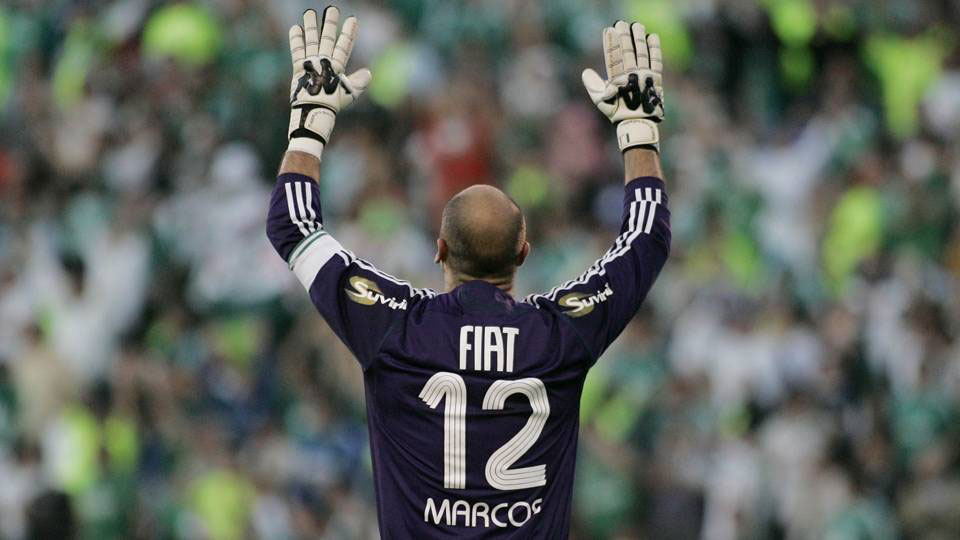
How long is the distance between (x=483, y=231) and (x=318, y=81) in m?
0.71

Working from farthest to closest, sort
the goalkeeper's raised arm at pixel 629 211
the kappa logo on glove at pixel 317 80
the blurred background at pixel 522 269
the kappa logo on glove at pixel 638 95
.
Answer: the blurred background at pixel 522 269 → the kappa logo on glove at pixel 638 95 → the kappa logo on glove at pixel 317 80 → the goalkeeper's raised arm at pixel 629 211

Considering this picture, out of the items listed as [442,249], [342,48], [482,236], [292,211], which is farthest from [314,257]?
[342,48]

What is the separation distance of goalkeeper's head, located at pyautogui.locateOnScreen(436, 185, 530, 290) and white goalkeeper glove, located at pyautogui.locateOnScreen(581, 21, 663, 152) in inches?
21.3

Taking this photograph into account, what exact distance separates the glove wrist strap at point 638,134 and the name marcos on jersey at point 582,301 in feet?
1.69

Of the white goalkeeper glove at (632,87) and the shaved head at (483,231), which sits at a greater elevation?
the white goalkeeper glove at (632,87)

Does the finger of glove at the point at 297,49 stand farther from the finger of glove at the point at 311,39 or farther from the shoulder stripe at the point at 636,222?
the shoulder stripe at the point at 636,222

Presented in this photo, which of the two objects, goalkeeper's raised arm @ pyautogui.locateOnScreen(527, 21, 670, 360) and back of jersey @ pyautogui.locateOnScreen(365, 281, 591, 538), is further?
goalkeeper's raised arm @ pyautogui.locateOnScreen(527, 21, 670, 360)

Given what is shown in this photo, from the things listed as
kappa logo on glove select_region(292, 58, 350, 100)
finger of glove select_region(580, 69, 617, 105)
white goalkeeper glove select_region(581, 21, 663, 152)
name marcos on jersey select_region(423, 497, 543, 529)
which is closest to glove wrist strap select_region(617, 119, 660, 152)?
white goalkeeper glove select_region(581, 21, 663, 152)

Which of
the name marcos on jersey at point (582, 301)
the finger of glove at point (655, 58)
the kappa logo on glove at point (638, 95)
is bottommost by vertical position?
the name marcos on jersey at point (582, 301)

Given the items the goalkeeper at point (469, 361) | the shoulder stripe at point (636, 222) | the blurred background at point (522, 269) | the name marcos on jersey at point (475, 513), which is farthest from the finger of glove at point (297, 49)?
the blurred background at point (522, 269)

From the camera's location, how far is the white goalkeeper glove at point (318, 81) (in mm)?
4609

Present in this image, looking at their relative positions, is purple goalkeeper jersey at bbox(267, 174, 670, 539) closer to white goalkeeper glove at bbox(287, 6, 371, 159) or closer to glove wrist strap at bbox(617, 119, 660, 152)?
white goalkeeper glove at bbox(287, 6, 371, 159)

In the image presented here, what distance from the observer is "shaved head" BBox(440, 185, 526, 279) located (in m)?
4.32

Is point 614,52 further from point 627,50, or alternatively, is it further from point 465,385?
point 465,385
